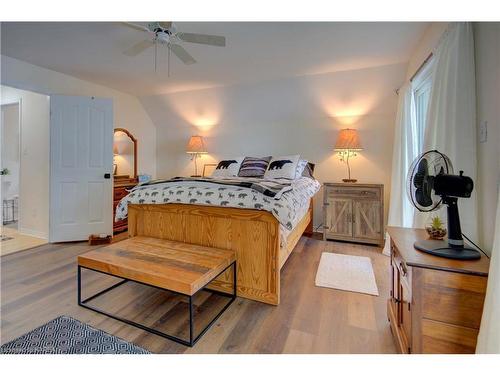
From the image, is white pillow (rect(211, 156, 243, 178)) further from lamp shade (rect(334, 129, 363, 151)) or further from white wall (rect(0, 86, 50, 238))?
white wall (rect(0, 86, 50, 238))

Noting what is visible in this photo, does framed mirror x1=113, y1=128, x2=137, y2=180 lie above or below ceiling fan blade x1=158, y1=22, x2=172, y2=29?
below

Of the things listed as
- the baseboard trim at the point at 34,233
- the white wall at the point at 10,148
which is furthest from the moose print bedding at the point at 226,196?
the white wall at the point at 10,148

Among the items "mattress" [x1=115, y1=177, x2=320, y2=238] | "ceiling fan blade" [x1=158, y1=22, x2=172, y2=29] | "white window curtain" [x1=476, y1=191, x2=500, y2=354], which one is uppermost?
"ceiling fan blade" [x1=158, y1=22, x2=172, y2=29]

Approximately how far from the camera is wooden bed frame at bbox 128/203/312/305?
5.82 ft

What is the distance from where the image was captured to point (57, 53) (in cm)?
271

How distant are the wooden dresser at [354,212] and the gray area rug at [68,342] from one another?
2.66 m

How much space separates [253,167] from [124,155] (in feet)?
7.84

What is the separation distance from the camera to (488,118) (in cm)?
121

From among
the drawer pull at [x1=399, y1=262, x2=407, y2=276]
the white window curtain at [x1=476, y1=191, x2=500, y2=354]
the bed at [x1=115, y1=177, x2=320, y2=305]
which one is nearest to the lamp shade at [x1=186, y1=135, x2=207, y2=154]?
the bed at [x1=115, y1=177, x2=320, y2=305]

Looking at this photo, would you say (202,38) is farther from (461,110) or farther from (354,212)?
(354,212)

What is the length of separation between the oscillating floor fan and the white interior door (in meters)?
3.61

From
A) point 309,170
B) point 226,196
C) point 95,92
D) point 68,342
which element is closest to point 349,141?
point 309,170

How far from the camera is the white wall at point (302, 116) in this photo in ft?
10.8

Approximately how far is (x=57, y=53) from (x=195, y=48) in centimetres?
159
